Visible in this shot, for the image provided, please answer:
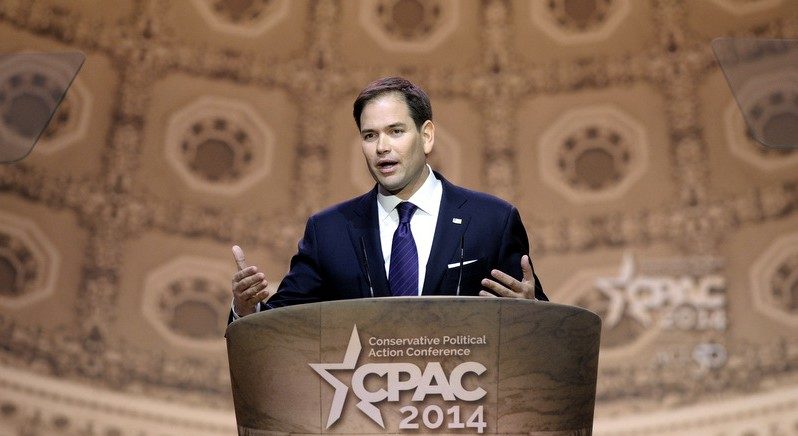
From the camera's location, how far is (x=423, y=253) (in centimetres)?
263

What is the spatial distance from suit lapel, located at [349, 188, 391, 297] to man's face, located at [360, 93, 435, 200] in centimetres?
9

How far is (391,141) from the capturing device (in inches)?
105

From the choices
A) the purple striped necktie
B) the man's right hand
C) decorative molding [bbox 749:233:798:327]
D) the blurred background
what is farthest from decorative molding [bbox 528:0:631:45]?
the man's right hand

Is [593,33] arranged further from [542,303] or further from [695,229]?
[542,303]

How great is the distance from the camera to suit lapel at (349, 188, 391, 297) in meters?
2.58

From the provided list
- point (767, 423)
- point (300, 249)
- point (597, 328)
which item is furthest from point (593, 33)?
point (597, 328)

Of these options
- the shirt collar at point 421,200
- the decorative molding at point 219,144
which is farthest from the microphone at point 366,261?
the decorative molding at point 219,144

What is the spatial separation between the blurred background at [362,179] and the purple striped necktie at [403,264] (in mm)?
4987

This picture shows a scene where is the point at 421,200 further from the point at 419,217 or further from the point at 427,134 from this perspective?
the point at 427,134

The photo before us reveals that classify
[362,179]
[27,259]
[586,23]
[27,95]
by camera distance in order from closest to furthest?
[27,95]
[27,259]
[362,179]
[586,23]

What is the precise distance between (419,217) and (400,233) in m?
0.10

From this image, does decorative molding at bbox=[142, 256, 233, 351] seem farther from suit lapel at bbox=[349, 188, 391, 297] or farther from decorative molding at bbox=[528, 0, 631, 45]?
suit lapel at bbox=[349, 188, 391, 297]

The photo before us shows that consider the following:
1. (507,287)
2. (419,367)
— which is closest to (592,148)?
(507,287)

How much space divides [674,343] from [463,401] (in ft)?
19.4
